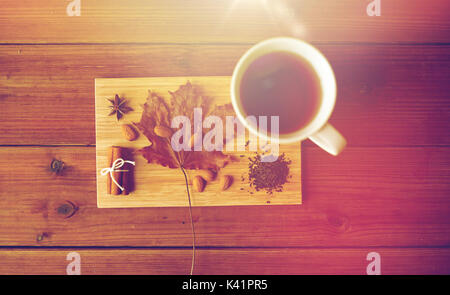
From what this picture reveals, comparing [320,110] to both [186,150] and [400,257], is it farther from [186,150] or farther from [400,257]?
[400,257]

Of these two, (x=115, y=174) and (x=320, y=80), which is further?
(x=115, y=174)

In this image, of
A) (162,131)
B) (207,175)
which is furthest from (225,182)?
(162,131)

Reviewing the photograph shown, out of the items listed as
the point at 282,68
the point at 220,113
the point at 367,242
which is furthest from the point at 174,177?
the point at 367,242

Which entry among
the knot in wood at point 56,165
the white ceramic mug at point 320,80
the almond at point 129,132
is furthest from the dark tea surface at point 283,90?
the knot in wood at point 56,165

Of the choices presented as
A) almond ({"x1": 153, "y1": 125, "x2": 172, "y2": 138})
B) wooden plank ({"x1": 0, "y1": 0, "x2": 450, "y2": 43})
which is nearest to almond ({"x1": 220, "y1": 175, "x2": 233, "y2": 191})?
almond ({"x1": 153, "y1": 125, "x2": 172, "y2": 138})

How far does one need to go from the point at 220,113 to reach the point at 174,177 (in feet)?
0.54

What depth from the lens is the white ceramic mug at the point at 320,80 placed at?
0.43 metres

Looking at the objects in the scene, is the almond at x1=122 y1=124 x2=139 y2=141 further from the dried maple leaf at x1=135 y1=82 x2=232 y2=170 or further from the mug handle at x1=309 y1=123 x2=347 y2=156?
the mug handle at x1=309 y1=123 x2=347 y2=156

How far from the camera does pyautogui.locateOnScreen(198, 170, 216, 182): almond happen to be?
61 centimetres

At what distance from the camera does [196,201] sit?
63 centimetres

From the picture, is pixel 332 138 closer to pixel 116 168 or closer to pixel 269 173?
pixel 269 173

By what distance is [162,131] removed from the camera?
23.6 inches

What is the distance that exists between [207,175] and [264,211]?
151mm

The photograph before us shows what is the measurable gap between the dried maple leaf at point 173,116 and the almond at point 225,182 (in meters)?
0.03
